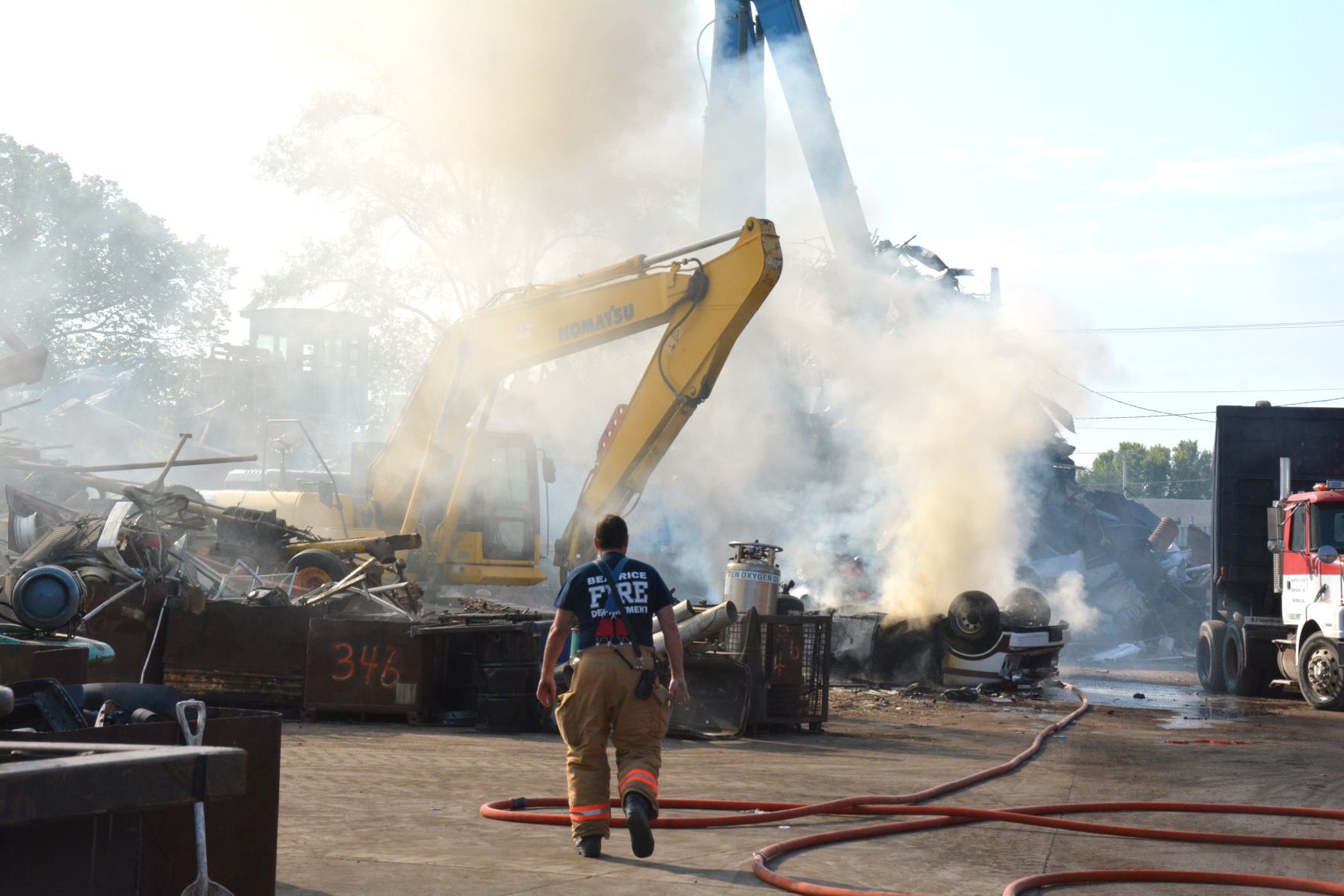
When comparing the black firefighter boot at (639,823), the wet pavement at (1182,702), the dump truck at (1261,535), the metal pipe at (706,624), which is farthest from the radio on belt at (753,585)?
the dump truck at (1261,535)

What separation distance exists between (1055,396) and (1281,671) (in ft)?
21.0

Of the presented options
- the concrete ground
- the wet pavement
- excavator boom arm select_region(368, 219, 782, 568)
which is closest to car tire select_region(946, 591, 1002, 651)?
the wet pavement

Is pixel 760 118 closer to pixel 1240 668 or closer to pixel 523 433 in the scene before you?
pixel 523 433

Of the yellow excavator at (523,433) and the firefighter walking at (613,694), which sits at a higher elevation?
the yellow excavator at (523,433)

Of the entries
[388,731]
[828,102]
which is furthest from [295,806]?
[828,102]

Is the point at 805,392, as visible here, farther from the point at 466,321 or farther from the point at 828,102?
the point at 466,321

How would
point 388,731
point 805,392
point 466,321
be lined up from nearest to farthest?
point 388,731, point 466,321, point 805,392

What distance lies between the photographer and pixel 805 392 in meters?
32.3

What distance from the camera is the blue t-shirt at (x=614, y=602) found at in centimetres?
659

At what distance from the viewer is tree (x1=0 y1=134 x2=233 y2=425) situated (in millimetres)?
48812

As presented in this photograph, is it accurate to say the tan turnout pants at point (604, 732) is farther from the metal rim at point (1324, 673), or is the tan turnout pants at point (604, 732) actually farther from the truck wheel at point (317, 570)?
the metal rim at point (1324, 673)

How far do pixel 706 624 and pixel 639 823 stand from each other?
17.6ft

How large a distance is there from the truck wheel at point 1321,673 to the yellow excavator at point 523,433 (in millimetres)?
7932

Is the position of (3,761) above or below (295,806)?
above
